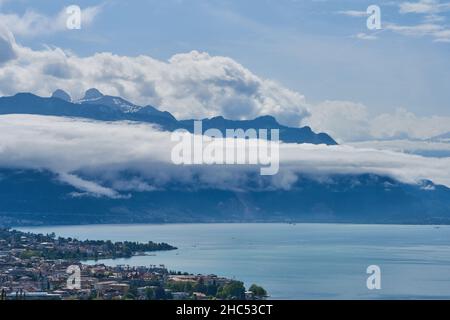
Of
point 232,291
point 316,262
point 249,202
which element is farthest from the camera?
point 249,202

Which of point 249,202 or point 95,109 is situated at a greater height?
point 95,109

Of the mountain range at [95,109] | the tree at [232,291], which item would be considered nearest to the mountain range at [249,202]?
the mountain range at [95,109]

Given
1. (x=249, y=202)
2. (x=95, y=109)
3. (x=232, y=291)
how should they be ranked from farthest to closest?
1. (x=95, y=109)
2. (x=249, y=202)
3. (x=232, y=291)

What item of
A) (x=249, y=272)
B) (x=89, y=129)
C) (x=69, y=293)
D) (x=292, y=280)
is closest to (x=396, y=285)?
(x=292, y=280)

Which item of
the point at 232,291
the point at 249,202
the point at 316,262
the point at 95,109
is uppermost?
the point at 95,109

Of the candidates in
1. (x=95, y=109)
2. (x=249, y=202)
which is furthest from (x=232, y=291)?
(x=95, y=109)

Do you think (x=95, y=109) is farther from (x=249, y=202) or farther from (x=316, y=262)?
(x=316, y=262)

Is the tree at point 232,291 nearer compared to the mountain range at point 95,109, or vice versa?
the tree at point 232,291

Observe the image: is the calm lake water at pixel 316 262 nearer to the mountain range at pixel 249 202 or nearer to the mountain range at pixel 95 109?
the mountain range at pixel 249 202

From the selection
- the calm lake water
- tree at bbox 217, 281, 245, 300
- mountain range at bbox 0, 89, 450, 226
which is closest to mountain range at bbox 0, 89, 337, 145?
mountain range at bbox 0, 89, 450, 226
